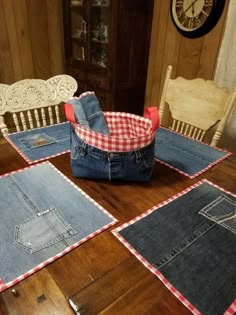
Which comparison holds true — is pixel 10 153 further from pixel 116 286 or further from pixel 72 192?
pixel 116 286

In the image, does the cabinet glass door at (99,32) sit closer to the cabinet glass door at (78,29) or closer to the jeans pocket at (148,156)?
the cabinet glass door at (78,29)

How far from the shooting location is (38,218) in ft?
2.45

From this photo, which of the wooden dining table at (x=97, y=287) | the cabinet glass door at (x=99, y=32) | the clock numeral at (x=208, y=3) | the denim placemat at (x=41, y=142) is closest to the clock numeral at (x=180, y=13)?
the clock numeral at (x=208, y=3)

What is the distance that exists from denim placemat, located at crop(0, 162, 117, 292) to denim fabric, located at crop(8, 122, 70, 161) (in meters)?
0.14

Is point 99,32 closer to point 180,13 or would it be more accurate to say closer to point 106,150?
point 180,13

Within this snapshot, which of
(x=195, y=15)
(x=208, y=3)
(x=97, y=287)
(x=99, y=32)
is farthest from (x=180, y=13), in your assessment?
(x=97, y=287)

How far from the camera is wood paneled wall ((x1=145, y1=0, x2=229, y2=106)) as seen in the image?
200 cm

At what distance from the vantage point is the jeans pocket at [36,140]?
3.76 ft

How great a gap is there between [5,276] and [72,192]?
338mm

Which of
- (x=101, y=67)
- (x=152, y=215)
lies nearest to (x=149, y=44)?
(x=101, y=67)

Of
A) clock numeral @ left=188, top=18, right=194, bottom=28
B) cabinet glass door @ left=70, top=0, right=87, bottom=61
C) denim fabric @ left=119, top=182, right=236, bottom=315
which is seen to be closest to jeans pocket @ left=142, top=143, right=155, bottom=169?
denim fabric @ left=119, top=182, right=236, bottom=315

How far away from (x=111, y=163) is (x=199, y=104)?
753mm

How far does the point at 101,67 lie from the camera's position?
2.61 metres

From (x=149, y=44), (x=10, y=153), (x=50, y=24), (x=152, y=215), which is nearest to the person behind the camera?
(x=152, y=215)
